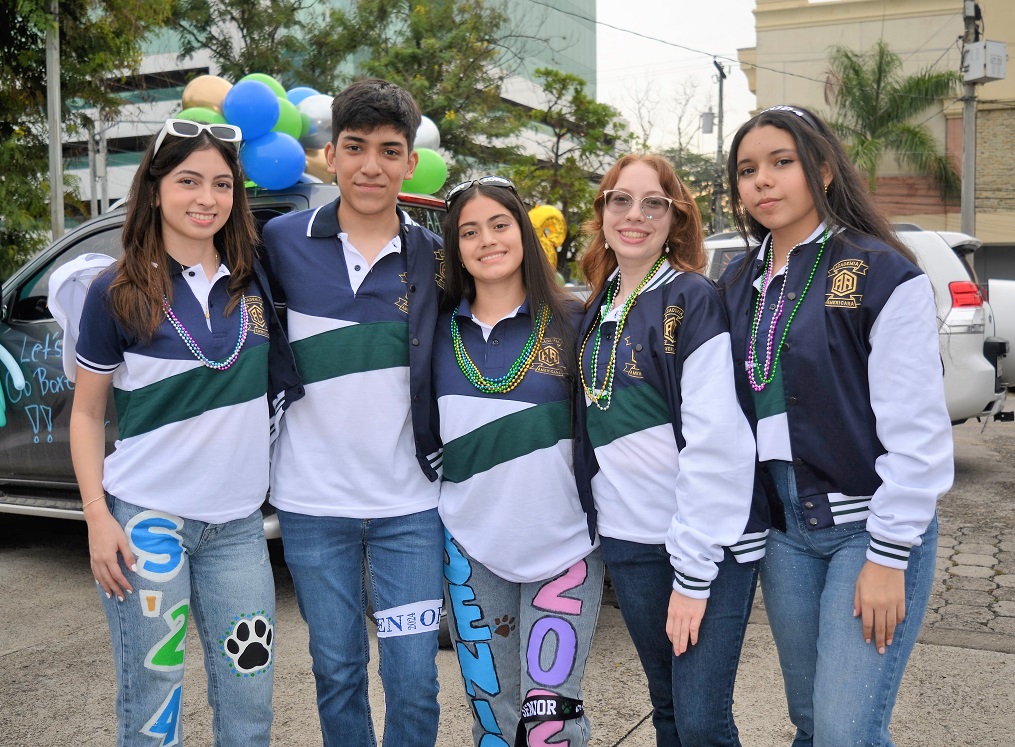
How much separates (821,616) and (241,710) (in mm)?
1438

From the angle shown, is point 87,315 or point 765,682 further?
point 765,682

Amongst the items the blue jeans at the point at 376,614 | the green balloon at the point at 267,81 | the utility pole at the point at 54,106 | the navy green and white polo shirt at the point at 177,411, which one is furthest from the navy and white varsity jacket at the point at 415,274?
the utility pole at the point at 54,106

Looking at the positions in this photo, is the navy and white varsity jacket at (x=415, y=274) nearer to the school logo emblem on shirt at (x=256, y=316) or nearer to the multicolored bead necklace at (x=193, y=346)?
the school logo emblem on shirt at (x=256, y=316)

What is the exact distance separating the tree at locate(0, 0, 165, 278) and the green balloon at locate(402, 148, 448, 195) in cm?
460

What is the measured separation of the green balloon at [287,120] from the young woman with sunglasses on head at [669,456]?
2.76m

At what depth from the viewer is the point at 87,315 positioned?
2.34 m

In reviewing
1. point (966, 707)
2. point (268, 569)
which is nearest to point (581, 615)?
point (268, 569)

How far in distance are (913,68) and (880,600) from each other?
28228mm

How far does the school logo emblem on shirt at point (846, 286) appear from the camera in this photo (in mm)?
2055

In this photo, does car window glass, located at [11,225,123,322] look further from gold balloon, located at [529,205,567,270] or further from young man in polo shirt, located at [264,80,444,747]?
gold balloon, located at [529,205,567,270]

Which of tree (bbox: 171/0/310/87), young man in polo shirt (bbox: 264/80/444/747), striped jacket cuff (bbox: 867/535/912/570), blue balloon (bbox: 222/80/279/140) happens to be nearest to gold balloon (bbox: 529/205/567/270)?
blue balloon (bbox: 222/80/279/140)

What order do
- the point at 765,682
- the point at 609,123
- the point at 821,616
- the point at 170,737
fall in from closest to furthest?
1. the point at 821,616
2. the point at 170,737
3. the point at 765,682
4. the point at 609,123

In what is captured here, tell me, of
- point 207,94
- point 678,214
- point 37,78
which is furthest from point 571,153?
point 678,214

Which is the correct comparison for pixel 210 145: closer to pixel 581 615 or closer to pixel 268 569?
pixel 268 569
